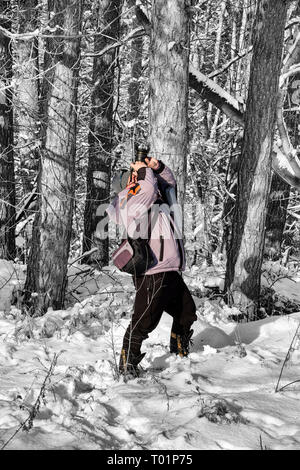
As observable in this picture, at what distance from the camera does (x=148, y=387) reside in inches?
136

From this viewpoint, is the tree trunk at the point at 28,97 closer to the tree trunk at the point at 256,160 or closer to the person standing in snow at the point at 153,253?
the tree trunk at the point at 256,160

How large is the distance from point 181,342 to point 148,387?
773mm

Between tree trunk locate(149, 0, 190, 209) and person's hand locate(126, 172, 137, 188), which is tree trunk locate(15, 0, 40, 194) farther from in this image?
person's hand locate(126, 172, 137, 188)

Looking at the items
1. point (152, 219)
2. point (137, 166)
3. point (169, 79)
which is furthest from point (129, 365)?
point (169, 79)

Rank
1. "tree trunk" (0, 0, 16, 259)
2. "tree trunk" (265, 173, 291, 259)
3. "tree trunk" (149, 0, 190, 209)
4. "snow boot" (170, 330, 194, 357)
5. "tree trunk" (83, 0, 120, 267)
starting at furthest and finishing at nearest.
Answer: "tree trunk" (83, 0, 120, 267) → "tree trunk" (265, 173, 291, 259) → "tree trunk" (0, 0, 16, 259) → "tree trunk" (149, 0, 190, 209) → "snow boot" (170, 330, 194, 357)

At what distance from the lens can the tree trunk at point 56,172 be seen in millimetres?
6086

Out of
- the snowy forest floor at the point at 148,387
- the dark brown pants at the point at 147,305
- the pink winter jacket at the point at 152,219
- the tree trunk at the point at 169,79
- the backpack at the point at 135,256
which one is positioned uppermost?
the tree trunk at the point at 169,79

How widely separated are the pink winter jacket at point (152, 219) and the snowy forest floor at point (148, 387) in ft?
2.85

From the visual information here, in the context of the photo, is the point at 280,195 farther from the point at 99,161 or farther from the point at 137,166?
the point at 137,166

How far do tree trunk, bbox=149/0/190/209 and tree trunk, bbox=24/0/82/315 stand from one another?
1209 millimetres

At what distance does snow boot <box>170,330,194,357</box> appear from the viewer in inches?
163

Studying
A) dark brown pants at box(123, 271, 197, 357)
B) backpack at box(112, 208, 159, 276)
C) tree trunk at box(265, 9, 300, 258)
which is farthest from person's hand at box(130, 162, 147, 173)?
tree trunk at box(265, 9, 300, 258)

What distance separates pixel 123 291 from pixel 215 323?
5.43 feet

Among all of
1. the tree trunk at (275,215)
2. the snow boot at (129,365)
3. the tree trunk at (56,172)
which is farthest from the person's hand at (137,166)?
the tree trunk at (275,215)
